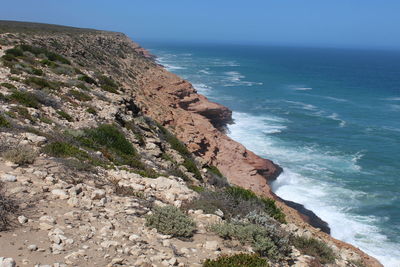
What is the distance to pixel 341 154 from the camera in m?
36.4

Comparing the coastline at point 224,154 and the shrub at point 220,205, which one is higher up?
the shrub at point 220,205

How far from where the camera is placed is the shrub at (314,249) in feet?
26.0

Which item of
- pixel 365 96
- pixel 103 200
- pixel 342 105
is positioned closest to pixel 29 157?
pixel 103 200

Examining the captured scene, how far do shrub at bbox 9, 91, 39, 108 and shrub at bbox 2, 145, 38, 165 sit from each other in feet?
19.2

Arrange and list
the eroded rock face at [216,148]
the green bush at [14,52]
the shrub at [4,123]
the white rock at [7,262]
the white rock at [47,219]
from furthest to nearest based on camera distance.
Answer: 1. the eroded rock face at [216,148]
2. the green bush at [14,52]
3. the shrub at [4,123]
4. the white rock at [47,219]
5. the white rock at [7,262]

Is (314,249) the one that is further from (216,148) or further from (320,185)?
(320,185)

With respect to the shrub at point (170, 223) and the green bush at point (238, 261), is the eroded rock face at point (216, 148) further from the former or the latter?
the green bush at point (238, 261)

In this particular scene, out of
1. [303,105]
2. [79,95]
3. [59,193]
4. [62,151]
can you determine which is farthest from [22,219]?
[303,105]

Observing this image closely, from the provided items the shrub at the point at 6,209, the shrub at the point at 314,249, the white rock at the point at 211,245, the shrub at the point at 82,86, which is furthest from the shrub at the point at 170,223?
the shrub at the point at 82,86

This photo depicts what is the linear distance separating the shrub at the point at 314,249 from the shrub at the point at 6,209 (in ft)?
18.7

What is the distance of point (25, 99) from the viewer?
13125 mm

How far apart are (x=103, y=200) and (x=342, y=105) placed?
58.6 m

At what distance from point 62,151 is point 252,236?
5.15m

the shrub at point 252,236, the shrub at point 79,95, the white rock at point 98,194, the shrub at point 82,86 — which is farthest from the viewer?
the shrub at point 82,86
